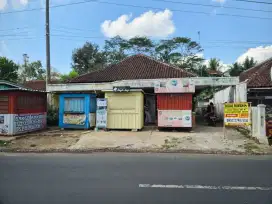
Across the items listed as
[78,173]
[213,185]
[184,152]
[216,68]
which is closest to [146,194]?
[213,185]

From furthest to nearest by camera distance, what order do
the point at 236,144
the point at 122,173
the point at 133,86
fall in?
the point at 133,86
the point at 236,144
the point at 122,173

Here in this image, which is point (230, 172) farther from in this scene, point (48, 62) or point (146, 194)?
point (48, 62)

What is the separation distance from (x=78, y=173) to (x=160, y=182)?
206 centimetres

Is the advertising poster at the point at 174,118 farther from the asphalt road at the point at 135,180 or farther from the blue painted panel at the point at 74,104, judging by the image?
the asphalt road at the point at 135,180

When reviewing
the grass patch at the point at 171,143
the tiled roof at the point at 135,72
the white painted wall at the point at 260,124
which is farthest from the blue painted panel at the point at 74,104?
the white painted wall at the point at 260,124

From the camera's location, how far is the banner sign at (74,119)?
14725 millimetres

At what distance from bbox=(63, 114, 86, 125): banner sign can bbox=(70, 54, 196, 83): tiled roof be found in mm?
6584

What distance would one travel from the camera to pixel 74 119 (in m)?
14.8

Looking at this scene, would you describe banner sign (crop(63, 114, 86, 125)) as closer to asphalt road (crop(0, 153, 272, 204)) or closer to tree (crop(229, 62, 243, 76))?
asphalt road (crop(0, 153, 272, 204))

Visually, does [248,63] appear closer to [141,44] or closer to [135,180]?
[141,44]

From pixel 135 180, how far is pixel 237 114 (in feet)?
25.0

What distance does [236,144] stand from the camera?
34.9 ft

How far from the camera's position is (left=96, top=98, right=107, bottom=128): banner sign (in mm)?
14070

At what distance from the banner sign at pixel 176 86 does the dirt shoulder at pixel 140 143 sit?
2.34 meters
